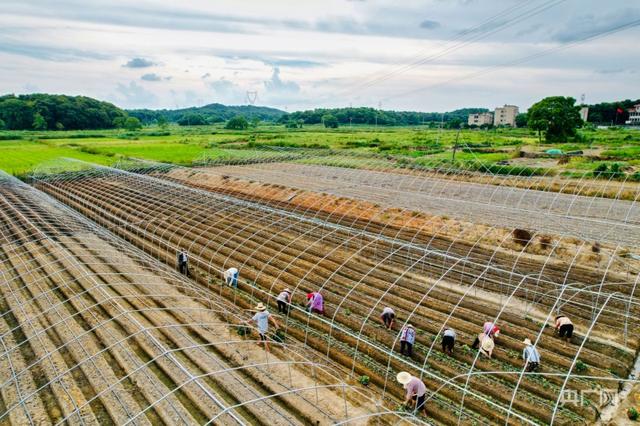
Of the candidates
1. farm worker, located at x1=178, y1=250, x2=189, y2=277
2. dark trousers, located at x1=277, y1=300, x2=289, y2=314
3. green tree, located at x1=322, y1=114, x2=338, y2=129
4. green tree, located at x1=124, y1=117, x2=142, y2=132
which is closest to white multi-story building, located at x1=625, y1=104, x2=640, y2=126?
green tree, located at x1=322, y1=114, x2=338, y2=129

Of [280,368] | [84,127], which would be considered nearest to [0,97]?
[84,127]

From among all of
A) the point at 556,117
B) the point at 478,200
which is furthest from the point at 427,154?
the point at 478,200

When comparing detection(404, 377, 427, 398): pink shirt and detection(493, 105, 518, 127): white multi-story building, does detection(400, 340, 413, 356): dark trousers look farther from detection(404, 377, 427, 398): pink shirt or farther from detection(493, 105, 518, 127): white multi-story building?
detection(493, 105, 518, 127): white multi-story building

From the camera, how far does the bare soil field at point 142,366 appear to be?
917cm

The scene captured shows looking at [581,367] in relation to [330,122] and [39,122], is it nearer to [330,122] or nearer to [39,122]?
[39,122]

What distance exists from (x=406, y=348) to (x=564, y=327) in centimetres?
504

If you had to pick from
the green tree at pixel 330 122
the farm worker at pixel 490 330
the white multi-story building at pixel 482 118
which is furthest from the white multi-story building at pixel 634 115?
the farm worker at pixel 490 330

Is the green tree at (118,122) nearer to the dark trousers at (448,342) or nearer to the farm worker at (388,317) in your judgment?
the farm worker at (388,317)

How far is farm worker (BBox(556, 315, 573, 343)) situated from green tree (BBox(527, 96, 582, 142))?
179 feet

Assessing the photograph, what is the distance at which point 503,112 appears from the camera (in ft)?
538

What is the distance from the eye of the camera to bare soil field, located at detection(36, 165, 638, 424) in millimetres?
10547

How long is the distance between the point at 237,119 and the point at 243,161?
69.1 metres

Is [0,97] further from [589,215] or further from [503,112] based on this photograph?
[503,112]

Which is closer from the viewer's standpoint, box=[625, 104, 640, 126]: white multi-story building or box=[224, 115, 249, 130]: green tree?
box=[224, 115, 249, 130]: green tree
